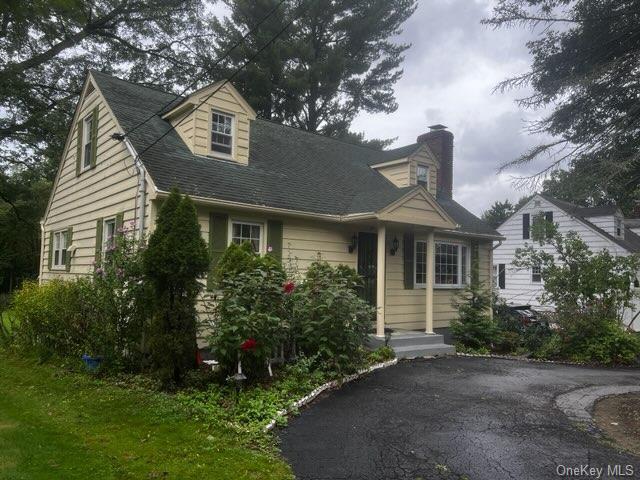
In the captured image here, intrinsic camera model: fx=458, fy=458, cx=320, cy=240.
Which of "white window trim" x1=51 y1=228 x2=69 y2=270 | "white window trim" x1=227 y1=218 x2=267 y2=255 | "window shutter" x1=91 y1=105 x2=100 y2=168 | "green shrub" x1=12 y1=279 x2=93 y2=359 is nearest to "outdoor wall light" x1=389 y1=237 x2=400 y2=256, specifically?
"white window trim" x1=227 y1=218 x2=267 y2=255

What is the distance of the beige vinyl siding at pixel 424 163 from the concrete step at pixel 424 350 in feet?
18.1

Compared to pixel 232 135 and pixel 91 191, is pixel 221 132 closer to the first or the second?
pixel 232 135

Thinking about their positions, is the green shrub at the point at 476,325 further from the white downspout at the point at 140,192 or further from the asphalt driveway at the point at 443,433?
the white downspout at the point at 140,192

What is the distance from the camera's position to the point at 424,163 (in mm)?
14203

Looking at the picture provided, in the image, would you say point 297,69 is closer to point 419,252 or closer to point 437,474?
point 419,252

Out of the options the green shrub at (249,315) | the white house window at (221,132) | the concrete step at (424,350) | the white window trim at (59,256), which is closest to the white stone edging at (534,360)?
the concrete step at (424,350)

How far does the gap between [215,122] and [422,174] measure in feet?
22.1

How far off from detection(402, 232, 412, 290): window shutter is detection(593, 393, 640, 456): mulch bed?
5668 mm

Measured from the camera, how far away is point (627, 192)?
21.6 ft

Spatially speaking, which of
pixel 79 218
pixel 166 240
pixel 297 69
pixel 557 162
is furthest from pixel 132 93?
pixel 297 69

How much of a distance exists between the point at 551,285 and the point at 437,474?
8.32 metres

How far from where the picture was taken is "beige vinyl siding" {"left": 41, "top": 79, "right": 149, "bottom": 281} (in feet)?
31.0

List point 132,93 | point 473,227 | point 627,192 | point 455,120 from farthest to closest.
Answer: point 455,120, point 473,227, point 132,93, point 627,192

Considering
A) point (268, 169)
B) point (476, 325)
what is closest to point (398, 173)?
point (268, 169)
